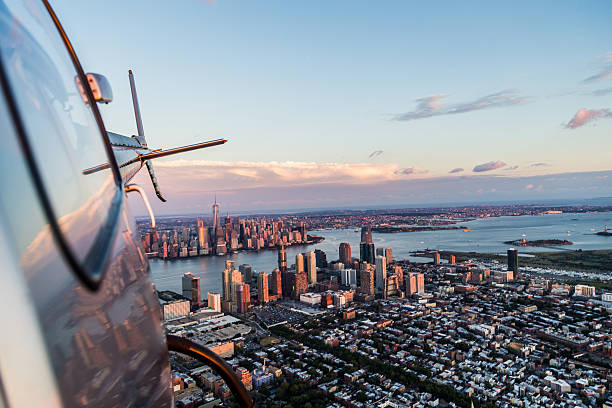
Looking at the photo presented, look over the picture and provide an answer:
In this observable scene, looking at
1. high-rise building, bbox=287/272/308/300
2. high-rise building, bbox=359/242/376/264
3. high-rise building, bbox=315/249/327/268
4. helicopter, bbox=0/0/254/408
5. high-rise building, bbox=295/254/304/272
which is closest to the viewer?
helicopter, bbox=0/0/254/408

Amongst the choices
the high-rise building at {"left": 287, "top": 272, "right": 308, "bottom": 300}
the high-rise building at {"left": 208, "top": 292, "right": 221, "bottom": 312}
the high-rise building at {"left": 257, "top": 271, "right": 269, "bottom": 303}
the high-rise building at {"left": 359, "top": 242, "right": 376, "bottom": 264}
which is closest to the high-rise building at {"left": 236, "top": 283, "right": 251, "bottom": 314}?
the high-rise building at {"left": 208, "top": 292, "right": 221, "bottom": 312}

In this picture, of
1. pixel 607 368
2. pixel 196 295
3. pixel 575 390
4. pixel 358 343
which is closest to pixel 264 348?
pixel 358 343

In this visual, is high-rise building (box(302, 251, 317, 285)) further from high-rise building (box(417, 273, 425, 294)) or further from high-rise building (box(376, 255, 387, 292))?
high-rise building (box(417, 273, 425, 294))

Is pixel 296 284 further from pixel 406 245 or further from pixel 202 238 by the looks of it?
pixel 406 245

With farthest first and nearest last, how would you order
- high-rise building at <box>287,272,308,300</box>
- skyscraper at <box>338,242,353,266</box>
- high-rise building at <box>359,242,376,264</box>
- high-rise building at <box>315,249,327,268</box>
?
skyscraper at <box>338,242,353,266</box> < high-rise building at <box>359,242,376,264</box> < high-rise building at <box>315,249,327,268</box> < high-rise building at <box>287,272,308,300</box>

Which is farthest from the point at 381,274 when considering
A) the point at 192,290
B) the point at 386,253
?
the point at 192,290

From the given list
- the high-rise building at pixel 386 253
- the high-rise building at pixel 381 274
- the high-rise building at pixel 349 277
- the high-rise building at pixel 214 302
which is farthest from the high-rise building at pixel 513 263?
the high-rise building at pixel 214 302

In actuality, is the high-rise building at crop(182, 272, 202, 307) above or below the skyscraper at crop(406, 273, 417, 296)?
above
